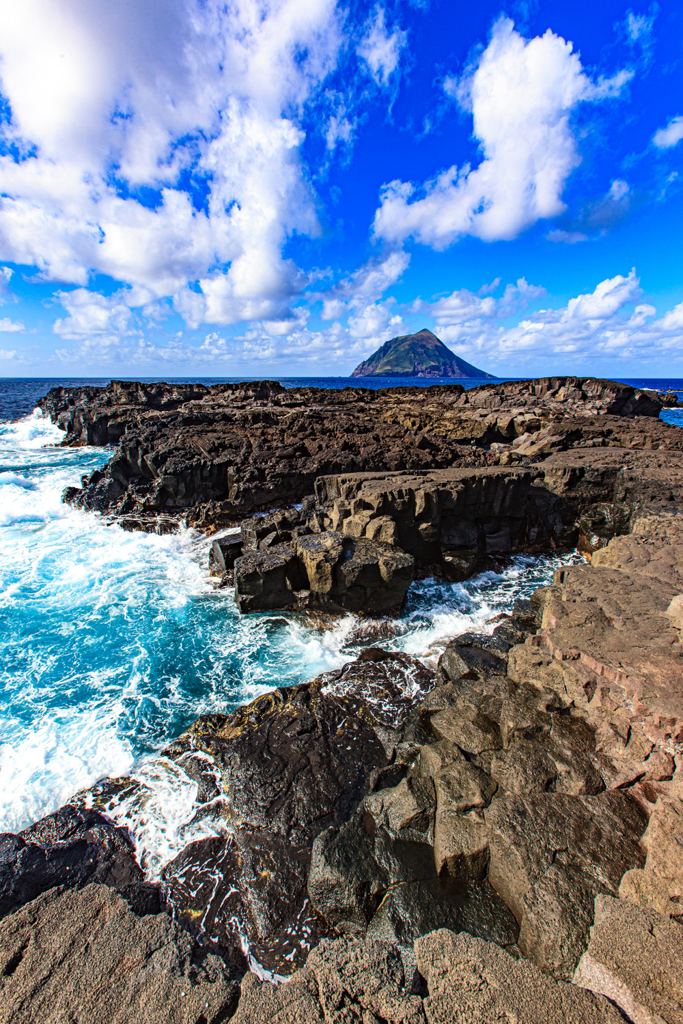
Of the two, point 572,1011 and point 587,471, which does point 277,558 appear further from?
point 587,471

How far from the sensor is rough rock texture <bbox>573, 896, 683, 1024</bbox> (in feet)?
9.98

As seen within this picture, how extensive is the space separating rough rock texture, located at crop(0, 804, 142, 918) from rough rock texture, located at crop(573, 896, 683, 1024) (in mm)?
4988

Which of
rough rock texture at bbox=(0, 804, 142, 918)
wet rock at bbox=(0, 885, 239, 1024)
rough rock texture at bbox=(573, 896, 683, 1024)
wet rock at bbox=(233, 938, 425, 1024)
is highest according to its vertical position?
rough rock texture at bbox=(573, 896, 683, 1024)

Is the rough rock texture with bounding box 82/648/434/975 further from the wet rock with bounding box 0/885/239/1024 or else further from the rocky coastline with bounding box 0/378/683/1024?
the wet rock with bounding box 0/885/239/1024

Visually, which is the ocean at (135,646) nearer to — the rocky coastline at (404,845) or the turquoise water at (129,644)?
the turquoise water at (129,644)

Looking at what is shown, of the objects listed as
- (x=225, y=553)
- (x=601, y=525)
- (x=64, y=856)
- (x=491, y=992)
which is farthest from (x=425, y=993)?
(x=601, y=525)

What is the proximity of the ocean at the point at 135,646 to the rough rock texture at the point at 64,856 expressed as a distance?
35cm

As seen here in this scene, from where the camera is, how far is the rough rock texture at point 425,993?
3.11m

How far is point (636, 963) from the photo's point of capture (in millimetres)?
3330

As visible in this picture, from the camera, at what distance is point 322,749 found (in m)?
6.39

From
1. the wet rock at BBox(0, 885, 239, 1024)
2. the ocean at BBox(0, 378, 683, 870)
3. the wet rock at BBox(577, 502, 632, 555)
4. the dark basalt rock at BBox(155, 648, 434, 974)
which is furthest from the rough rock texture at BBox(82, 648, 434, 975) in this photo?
the wet rock at BBox(577, 502, 632, 555)

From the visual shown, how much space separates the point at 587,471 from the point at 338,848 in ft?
47.9

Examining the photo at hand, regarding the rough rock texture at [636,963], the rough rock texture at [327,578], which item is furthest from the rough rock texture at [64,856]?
the rough rock texture at [327,578]

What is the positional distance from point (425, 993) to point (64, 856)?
15.5 feet
